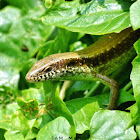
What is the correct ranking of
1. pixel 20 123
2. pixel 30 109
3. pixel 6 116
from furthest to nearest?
1. pixel 6 116
2. pixel 30 109
3. pixel 20 123

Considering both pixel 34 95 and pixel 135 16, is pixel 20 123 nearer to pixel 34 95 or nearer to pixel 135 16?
pixel 34 95

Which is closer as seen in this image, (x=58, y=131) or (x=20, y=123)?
(x=58, y=131)

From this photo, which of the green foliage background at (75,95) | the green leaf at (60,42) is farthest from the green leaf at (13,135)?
the green leaf at (60,42)

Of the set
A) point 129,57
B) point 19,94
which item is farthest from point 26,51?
point 129,57

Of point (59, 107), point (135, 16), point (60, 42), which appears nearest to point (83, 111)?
point (59, 107)

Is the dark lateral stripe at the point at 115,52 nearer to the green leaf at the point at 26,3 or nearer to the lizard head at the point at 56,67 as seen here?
the lizard head at the point at 56,67

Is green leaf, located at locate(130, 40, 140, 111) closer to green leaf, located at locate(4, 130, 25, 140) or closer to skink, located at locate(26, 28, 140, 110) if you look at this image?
skink, located at locate(26, 28, 140, 110)

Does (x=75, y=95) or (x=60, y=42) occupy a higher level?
(x=60, y=42)

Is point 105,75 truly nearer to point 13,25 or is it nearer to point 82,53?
point 82,53
